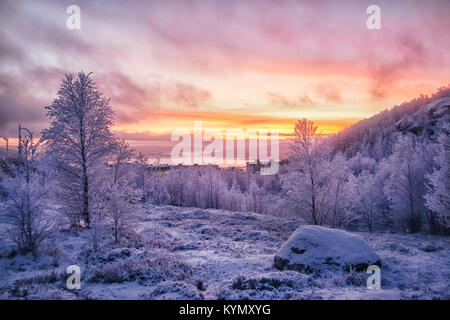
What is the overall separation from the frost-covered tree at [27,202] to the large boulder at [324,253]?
11.6 m

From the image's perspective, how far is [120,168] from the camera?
24250mm

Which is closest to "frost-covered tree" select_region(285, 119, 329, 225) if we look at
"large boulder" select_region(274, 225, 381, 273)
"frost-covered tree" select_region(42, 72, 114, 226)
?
"large boulder" select_region(274, 225, 381, 273)

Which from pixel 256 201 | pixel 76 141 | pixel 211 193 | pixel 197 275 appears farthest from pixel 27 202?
pixel 256 201

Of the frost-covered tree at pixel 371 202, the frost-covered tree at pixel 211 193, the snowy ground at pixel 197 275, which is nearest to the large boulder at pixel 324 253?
the snowy ground at pixel 197 275

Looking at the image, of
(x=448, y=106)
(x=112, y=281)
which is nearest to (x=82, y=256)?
(x=112, y=281)

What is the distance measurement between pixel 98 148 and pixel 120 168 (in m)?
6.19

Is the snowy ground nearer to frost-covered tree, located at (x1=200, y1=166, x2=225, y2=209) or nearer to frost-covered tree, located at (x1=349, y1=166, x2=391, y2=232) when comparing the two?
frost-covered tree, located at (x1=349, y1=166, x2=391, y2=232)

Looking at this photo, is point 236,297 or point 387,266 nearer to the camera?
point 236,297

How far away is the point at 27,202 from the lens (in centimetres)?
1185

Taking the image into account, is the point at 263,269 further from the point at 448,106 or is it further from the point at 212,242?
the point at 448,106

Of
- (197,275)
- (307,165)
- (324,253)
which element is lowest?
(197,275)

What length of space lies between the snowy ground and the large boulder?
55cm

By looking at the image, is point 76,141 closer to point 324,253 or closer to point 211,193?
point 324,253

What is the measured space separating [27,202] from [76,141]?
6.91 meters
